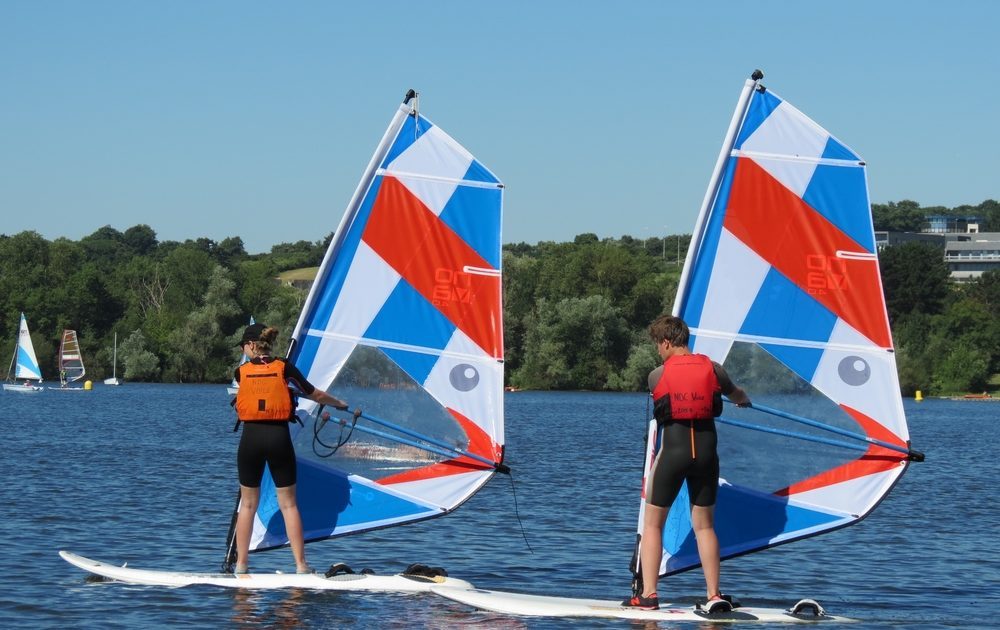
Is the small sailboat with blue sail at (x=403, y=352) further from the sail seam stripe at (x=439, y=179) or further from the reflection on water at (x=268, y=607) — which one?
the reflection on water at (x=268, y=607)

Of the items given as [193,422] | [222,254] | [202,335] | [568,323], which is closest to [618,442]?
[193,422]

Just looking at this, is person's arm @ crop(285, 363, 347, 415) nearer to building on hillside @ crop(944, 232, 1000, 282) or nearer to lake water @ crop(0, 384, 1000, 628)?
lake water @ crop(0, 384, 1000, 628)

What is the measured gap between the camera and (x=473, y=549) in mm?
14852

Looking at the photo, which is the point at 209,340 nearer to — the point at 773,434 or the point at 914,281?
the point at 914,281

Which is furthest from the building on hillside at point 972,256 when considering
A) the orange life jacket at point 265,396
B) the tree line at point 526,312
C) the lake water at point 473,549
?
the orange life jacket at point 265,396

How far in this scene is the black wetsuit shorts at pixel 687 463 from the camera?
9.46m

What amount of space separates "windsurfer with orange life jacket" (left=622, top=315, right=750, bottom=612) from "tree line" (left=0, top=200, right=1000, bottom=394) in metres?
65.5

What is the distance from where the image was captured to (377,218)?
36.8ft

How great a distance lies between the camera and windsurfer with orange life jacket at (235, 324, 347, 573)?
10.3 m

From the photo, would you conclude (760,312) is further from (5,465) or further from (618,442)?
(618,442)

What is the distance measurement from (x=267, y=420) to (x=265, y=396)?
0.18m

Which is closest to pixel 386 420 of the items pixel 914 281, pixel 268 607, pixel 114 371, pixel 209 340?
pixel 268 607

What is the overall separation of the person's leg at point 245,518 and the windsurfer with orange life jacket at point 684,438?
286 cm

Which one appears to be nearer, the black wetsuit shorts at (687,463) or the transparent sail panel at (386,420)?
the black wetsuit shorts at (687,463)
